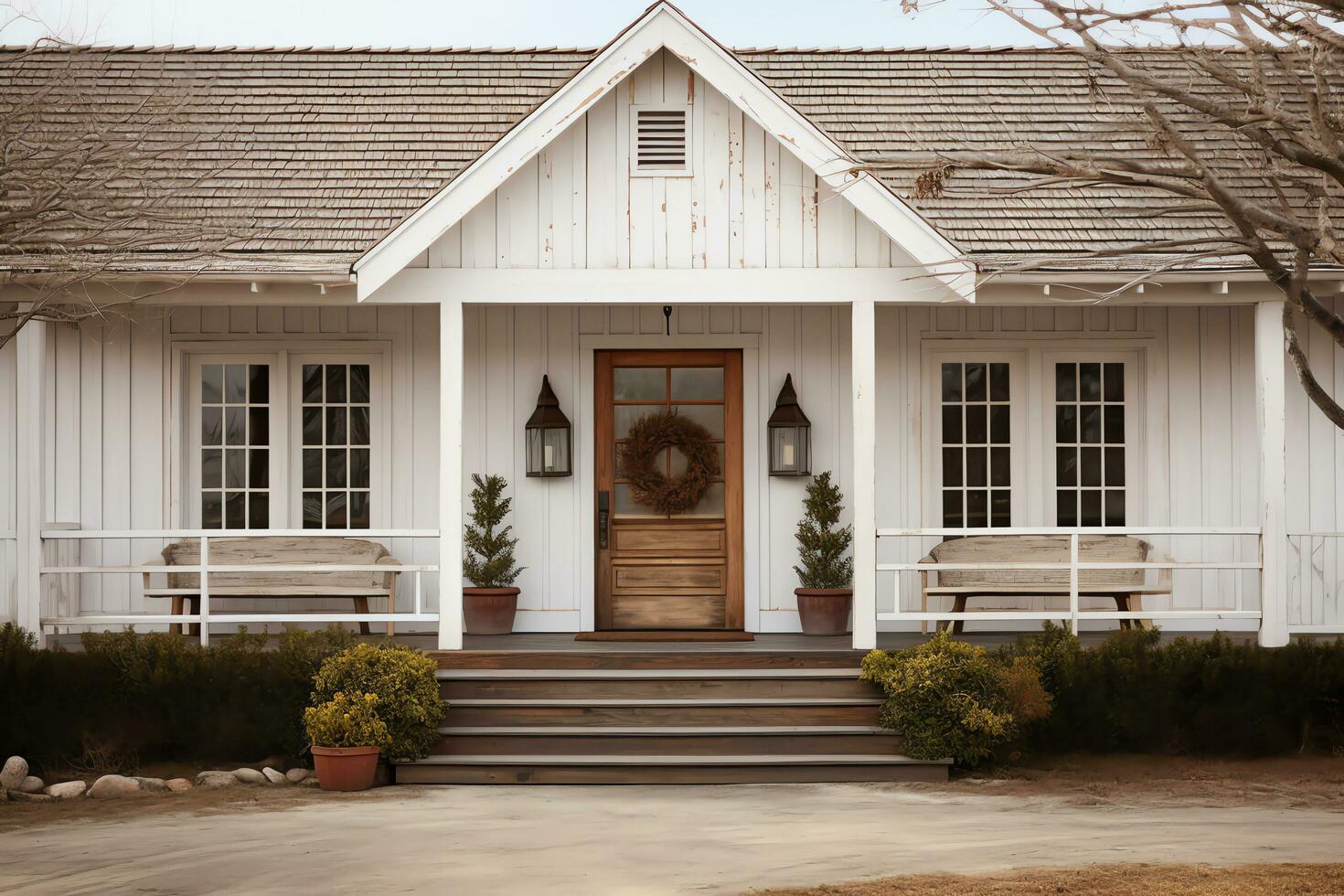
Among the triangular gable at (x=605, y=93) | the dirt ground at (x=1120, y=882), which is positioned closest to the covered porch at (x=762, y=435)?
the triangular gable at (x=605, y=93)

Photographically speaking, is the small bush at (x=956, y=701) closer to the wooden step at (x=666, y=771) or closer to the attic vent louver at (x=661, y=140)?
the wooden step at (x=666, y=771)

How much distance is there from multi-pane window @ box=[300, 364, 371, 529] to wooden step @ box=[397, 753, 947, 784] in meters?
3.30

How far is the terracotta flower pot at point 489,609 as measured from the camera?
1126 centimetres

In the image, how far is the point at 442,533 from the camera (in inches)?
392

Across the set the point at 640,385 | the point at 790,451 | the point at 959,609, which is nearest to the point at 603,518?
the point at 640,385

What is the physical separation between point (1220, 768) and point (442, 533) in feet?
18.1

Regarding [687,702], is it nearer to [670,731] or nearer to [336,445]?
[670,731]

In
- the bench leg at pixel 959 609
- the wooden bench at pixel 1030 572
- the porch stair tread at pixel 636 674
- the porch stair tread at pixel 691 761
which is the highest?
the wooden bench at pixel 1030 572

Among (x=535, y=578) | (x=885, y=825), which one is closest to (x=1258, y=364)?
(x=885, y=825)

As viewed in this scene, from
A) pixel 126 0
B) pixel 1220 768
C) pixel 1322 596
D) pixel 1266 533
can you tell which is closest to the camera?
pixel 1220 768

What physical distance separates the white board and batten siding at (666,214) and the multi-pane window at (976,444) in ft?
7.31

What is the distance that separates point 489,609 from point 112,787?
3235mm

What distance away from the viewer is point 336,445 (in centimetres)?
1187

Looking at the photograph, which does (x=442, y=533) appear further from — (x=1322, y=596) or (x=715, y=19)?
(x=715, y=19)
